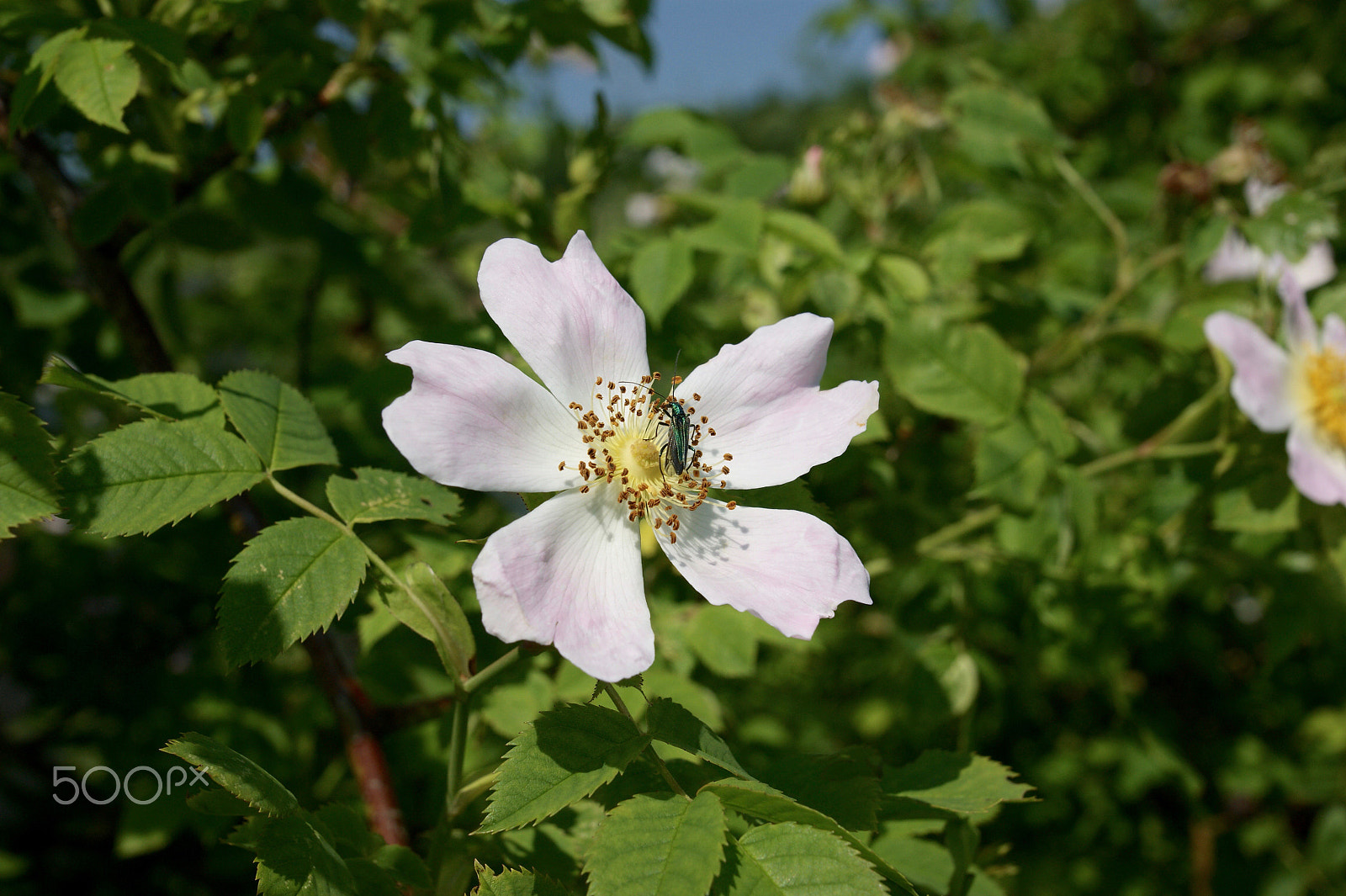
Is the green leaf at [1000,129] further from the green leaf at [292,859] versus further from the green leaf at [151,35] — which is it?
the green leaf at [292,859]

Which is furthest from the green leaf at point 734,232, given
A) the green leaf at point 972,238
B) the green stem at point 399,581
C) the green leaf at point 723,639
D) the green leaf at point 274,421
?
the green stem at point 399,581

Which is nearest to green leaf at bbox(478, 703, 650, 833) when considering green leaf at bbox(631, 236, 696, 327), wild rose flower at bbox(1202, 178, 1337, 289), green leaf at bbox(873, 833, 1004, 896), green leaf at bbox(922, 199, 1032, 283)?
green leaf at bbox(873, 833, 1004, 896)

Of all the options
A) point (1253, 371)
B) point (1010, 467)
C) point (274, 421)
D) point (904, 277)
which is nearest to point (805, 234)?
point (904, 277)

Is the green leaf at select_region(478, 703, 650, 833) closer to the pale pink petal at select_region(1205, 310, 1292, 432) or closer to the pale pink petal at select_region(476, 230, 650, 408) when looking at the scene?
the pale pink petal at select_region(476, 230, 650, 408)

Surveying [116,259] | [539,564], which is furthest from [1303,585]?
[116,259]

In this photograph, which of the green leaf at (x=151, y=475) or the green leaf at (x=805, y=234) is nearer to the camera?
the green leaf at (x=151, y=475)

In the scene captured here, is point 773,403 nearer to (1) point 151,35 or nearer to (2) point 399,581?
(2) point 399,581
